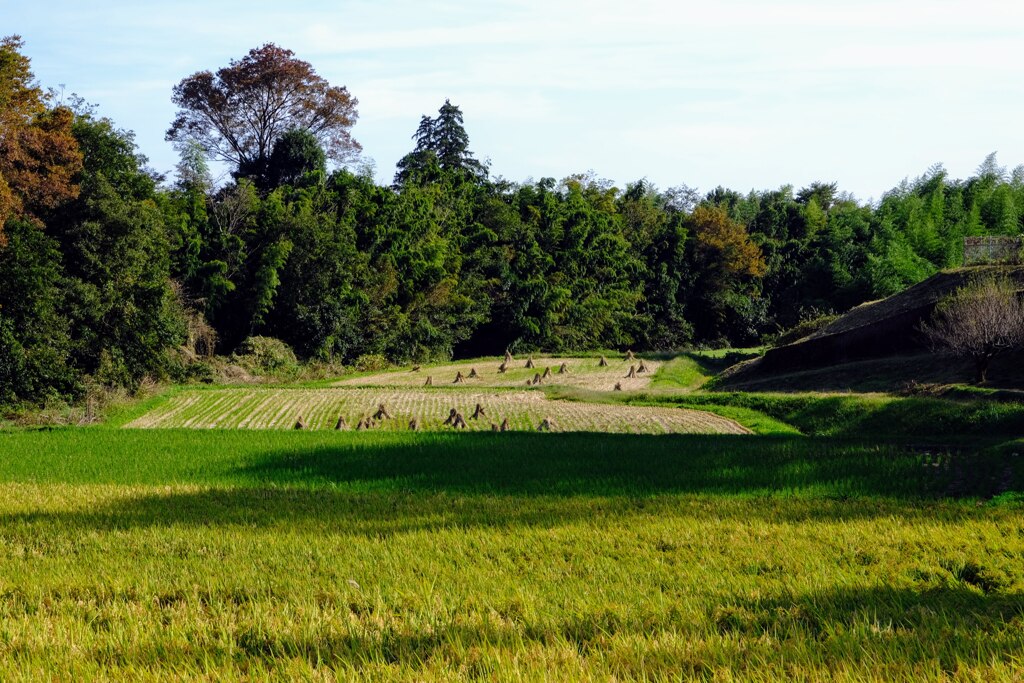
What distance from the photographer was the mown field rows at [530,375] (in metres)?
42.8

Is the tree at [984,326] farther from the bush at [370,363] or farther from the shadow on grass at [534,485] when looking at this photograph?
the bush at [370,363]

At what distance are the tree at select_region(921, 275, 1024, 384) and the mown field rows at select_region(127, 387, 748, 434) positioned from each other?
7919 mm

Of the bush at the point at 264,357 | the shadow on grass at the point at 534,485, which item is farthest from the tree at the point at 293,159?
the shadow on grass at the point at 534,485

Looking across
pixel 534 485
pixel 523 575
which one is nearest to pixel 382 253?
pixel 534 485

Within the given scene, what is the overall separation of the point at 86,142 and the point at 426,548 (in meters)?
33.4

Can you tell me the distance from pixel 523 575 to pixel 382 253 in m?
46.0

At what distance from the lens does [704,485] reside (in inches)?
503

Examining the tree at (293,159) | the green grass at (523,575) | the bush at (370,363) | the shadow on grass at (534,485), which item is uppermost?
the tree at (293,159)

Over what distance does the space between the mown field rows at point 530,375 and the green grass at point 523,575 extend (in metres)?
28.6

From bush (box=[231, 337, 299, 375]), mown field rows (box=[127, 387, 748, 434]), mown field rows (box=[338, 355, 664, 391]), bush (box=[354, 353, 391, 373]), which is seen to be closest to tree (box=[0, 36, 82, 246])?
mown field rows (box=[127, 387, 748, 434])

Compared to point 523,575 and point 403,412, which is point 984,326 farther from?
point 523,575

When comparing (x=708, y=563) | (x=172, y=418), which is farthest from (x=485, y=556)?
(x=172, y=418)

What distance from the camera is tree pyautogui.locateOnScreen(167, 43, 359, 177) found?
2127 inches

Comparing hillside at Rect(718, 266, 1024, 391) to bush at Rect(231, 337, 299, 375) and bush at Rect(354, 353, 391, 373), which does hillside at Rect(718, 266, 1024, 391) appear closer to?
bush at Rect(354, 353, 391, 373)
